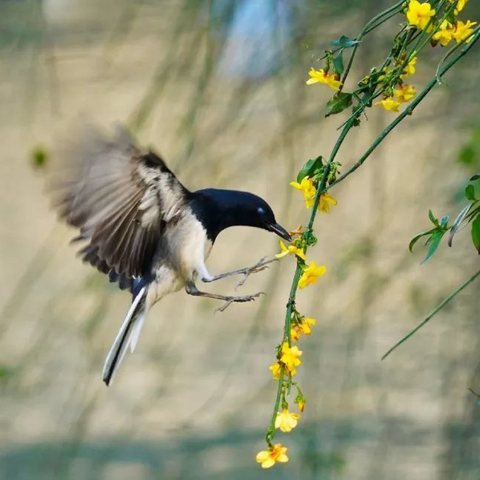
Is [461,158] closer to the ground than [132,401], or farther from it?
closer to the ground

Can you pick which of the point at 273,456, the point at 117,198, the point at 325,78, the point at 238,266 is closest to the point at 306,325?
the point at 273,456

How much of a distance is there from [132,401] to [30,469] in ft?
1.36

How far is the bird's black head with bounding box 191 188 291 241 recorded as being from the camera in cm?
161

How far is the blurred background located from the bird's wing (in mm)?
46

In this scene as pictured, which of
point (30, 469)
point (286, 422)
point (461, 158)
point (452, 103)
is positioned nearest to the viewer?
point (286, 422)

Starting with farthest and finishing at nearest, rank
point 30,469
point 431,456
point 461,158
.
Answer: point 30,469, point 431,456, point 461,158

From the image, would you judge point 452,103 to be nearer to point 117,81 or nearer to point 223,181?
point 223,181

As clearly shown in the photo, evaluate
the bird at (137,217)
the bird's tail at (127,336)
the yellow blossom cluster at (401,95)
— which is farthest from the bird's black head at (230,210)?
the yellow blossom cluster at (401,95)

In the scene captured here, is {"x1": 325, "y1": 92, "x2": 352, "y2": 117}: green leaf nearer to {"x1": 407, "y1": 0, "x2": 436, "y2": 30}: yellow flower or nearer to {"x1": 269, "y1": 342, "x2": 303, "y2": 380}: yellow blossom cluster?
{"x1": 407, "y1": 0, "x2": 436, "y2": 30}: yellow flower

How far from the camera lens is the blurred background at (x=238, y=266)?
257 centimetres

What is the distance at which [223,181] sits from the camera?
270 centimetres

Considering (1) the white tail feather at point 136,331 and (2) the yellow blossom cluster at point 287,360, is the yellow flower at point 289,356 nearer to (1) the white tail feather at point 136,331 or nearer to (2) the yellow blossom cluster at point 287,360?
(2) the yellow blossom cluster at point 287,360

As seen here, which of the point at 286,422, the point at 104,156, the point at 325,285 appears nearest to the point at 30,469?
the point at 325,285

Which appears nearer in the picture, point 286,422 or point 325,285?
point 286,422
